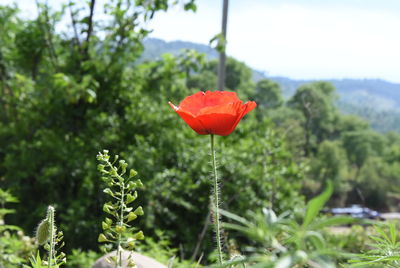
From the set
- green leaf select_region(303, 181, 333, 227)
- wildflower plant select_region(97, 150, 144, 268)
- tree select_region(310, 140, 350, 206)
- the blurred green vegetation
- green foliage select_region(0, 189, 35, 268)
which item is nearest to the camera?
green leaf select_region(303, 181, 333, 227)

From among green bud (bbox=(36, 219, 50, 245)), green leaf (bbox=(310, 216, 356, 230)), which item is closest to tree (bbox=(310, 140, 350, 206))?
green bud (bbox=(36, 219, 50, 245))

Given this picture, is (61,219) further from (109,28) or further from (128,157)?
(109,28)

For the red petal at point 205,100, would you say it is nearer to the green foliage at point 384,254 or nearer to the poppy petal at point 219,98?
the poppy petal at point 219,98

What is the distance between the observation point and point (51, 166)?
4023mm

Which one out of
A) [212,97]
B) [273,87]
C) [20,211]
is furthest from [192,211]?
[273,87]

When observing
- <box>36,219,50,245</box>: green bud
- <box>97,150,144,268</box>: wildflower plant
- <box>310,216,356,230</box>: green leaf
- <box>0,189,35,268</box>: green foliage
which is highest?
<box>310,216,356,230</box>: green leaf

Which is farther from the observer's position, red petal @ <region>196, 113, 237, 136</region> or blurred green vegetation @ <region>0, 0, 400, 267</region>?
blurred green vegetation @ <region>0, 0, 400, 267</region>

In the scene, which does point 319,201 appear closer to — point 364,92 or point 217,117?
point 217,117

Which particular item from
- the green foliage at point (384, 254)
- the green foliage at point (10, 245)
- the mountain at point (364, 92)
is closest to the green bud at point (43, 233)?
the green foliage at point (384, 254)

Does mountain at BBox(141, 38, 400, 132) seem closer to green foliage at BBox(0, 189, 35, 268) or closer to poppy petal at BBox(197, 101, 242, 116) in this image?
green foliage at BBox(0, 189, 35, 268)

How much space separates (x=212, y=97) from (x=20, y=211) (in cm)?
366

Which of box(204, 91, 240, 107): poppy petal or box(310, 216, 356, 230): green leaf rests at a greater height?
box(204, 91, 240, 107): poppy petal

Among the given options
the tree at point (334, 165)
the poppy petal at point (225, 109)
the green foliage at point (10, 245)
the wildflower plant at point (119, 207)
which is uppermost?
the poppy petal at point (225, 109)

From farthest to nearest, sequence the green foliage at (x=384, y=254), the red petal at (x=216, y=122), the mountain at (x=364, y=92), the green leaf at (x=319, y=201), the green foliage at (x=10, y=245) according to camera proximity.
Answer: the mountain at (x=364, y=92)
the green foliage at (x=10, y=245)
the red petal at (x=216, y=122)
the green foliage at (x=384, y=254)
the green leaf at (x=319, y=201)
